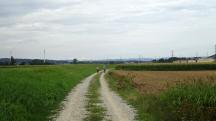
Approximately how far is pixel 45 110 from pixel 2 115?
539 cm

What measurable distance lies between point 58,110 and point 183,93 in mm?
6085

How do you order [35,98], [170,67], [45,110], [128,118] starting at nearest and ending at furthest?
[128,118], [45,110], [35,98], [170,67]

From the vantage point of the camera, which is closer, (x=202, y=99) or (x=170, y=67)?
(x=202, y=99)

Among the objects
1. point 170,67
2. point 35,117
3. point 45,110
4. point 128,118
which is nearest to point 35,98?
point 45,110

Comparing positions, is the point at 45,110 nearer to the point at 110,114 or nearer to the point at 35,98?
the point at 35,98

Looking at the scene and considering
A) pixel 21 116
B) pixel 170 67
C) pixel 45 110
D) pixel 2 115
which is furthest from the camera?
pixel 170 67

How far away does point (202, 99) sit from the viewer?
15.1 meters

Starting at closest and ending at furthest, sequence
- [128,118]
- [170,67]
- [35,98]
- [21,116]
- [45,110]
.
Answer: [21,116]
[128,118]
[45,110]
[35,98]
[170,67]

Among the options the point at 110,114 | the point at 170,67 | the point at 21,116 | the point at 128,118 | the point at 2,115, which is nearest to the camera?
the point at 2,115

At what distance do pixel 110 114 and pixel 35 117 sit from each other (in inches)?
125

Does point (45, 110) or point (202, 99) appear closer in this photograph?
point (202, 99)

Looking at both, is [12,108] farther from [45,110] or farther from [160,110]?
[160,110]

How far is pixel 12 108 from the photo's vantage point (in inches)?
629

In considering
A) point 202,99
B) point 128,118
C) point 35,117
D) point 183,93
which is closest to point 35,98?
point 35,117
